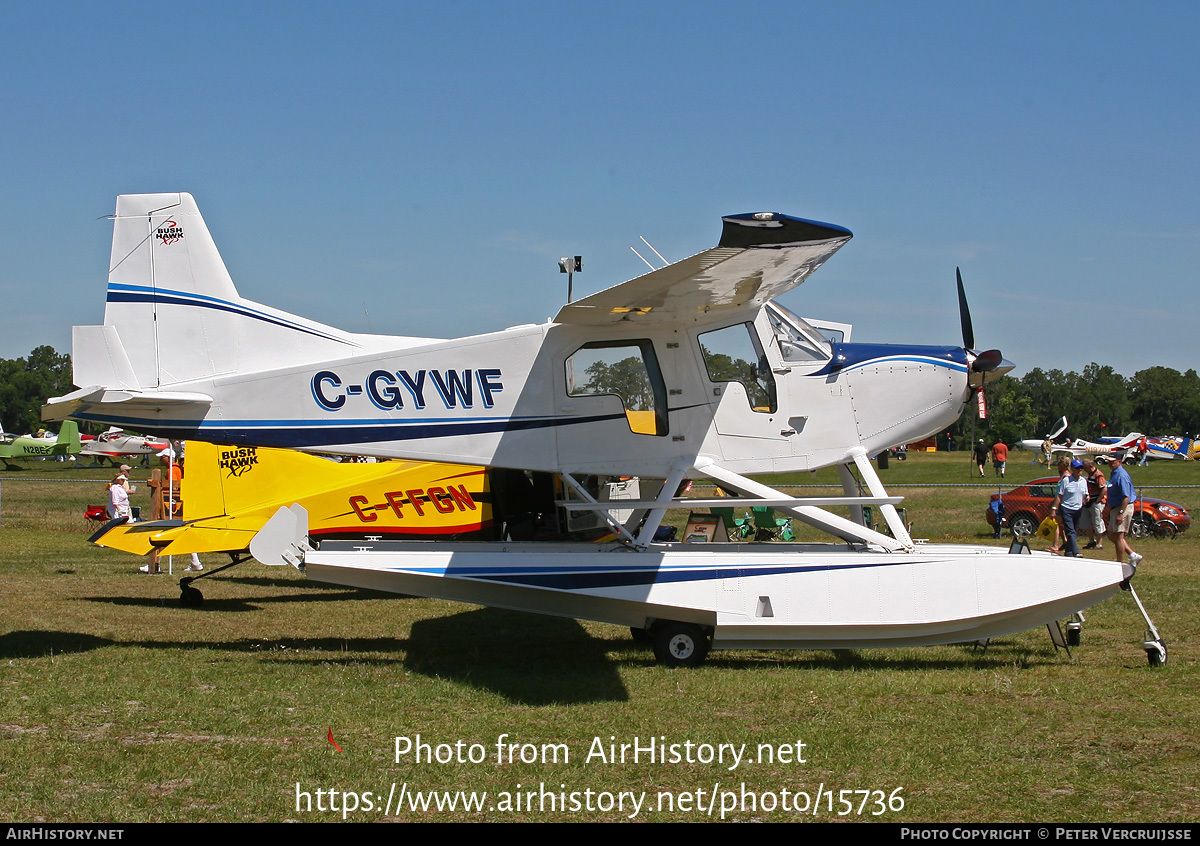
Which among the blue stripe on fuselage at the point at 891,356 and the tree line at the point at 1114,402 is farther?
the tree line at the point at 1114,402

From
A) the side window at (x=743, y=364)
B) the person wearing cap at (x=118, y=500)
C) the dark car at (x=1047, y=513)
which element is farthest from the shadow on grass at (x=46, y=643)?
the dark car at (x=1047, y=513)

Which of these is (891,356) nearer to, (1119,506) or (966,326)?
(966,326)

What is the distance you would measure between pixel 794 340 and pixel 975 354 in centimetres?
189

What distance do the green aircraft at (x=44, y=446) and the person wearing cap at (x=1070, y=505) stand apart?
57876 millimetres

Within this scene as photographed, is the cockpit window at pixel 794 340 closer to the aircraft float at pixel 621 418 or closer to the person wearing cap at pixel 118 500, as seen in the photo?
the aircraft float at pixel 621 418

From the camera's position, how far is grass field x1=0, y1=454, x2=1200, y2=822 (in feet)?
16.1

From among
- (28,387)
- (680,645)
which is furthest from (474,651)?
(28,387)

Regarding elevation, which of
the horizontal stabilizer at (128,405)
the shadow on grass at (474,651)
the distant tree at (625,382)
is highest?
the distant tree at (625,382)

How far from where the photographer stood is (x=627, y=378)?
342 inches

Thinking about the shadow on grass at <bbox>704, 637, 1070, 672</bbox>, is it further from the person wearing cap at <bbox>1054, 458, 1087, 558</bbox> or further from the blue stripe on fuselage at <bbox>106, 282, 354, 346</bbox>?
the blue stripe on fuselage at <bbox>106, 282, 354, 346</bbox>

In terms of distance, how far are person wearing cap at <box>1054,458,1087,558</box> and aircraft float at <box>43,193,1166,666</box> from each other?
475 cm

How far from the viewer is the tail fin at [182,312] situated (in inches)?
334
